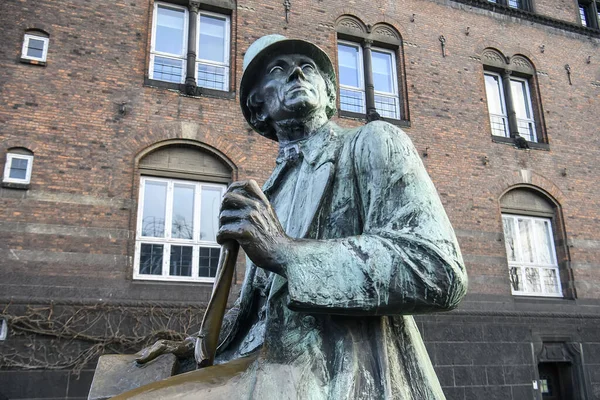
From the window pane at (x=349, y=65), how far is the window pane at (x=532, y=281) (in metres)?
6.21

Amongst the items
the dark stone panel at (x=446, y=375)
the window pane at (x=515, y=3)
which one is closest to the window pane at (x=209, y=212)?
the dark stone panel at (x=446, y=375)

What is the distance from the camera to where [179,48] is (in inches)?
440

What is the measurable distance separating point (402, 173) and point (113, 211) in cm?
872

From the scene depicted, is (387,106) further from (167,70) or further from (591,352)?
(591,352)

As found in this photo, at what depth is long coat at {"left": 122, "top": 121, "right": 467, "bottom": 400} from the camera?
1.21m

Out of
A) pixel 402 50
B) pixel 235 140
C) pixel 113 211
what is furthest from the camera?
pixel 402 50

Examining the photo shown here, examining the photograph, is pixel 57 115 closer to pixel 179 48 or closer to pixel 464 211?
pixel 179 48

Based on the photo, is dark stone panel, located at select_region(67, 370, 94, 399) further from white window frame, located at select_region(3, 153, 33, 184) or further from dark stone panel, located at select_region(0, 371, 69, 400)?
white window frame, located at select_region(3, 153, 33, 184)

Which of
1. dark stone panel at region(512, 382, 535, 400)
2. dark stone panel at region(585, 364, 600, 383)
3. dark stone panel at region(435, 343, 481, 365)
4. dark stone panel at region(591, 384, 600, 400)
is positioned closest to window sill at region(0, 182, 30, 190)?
dark stone panel at region(435, 343, 481, 365)

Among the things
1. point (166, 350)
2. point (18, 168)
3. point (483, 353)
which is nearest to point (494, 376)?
point (483, 353)

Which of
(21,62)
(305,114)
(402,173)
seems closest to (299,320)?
(402,173)

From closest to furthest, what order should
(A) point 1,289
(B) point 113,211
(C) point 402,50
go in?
(A) point 1,289 < (B) point 113,211 < (C) point 402,50

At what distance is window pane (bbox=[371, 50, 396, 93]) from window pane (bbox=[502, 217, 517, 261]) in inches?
169

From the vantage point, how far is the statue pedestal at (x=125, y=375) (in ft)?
5.36
